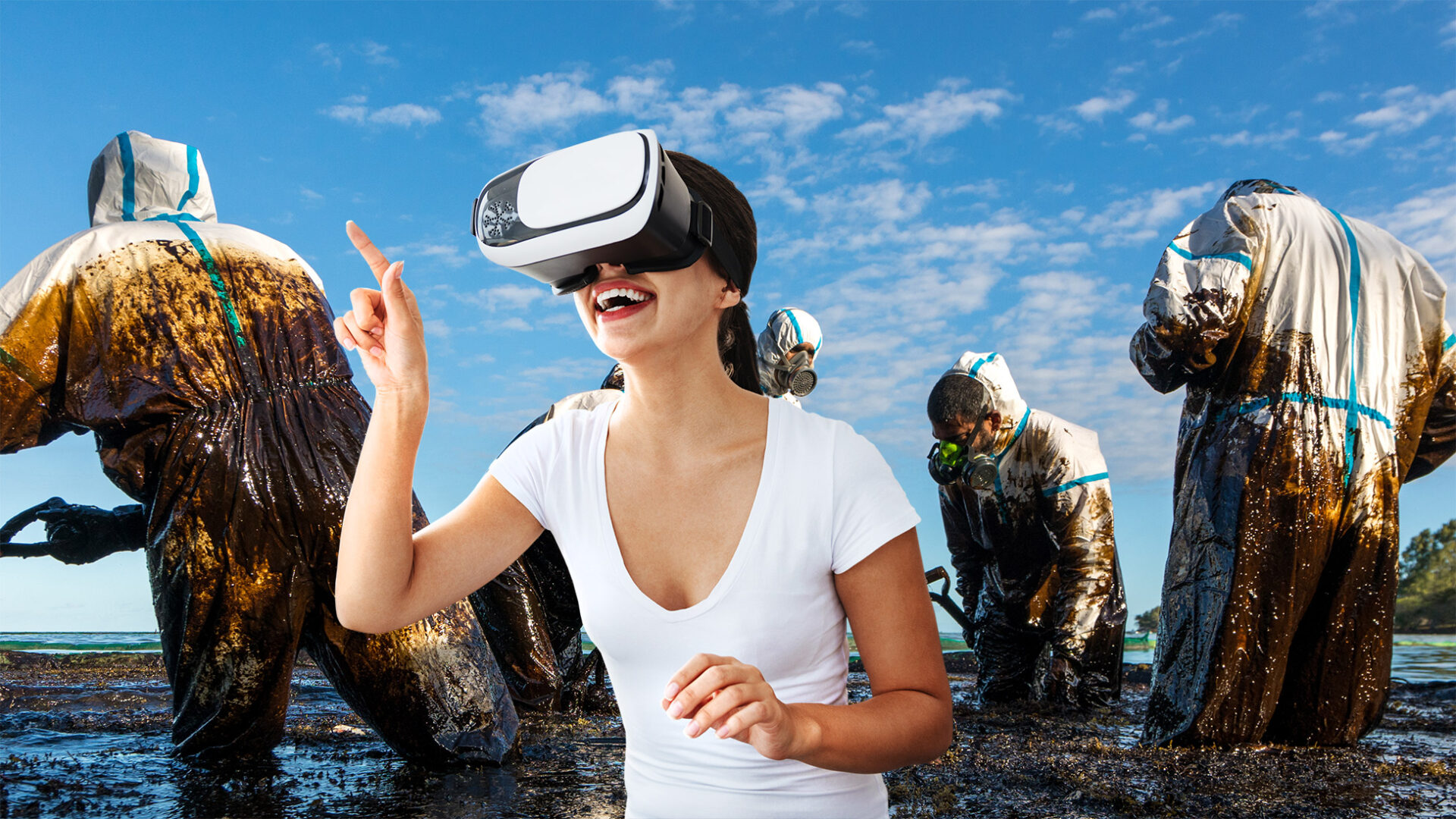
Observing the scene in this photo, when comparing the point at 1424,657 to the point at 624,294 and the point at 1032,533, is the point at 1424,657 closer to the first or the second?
the point at 1032,533

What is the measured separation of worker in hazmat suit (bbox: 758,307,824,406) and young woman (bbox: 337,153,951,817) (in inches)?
238

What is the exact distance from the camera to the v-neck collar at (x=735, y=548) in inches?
52.1

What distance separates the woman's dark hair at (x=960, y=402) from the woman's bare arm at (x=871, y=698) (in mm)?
4834

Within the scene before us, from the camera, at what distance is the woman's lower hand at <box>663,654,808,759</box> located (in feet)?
3.34

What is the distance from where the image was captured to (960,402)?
6062 mm

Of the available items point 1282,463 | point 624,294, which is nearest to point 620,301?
point 624,294

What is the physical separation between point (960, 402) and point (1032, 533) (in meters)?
1.09

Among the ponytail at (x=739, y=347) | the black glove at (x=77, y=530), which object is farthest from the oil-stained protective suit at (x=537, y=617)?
the ponytail at (x=739, y=347)

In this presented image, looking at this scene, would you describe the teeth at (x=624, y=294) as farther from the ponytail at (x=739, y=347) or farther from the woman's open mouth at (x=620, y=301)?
the ponytail at (x=739, y=347)

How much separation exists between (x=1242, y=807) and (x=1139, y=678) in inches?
245

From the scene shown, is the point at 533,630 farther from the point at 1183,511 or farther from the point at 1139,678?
the point at 1139,678

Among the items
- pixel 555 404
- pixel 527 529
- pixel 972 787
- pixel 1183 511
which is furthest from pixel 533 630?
pixel 527 529

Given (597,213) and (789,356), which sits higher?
(789,356)

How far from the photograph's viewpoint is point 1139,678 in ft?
28.3
